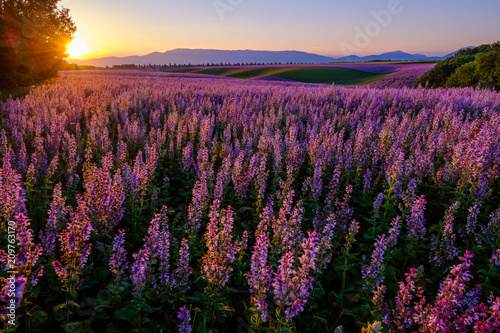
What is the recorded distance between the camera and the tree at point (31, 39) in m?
16.8

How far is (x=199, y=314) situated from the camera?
2797mm

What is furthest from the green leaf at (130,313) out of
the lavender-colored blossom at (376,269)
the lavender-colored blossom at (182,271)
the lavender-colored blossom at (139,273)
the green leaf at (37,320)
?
the lavender-colored blossom at (376,269)

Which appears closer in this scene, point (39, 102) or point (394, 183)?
point (394, 183)

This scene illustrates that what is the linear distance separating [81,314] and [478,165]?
5662 millimetres

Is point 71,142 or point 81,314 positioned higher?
point 71,142

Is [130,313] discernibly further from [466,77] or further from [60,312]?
[466,77]

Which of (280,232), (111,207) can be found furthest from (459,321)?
(111,207)

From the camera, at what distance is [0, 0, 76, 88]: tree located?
55.1ft

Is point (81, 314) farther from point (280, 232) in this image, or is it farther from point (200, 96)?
point (200, 96)

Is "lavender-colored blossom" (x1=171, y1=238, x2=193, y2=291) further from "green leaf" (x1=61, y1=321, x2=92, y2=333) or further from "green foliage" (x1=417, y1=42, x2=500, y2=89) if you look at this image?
"green foliage" (x1=417, y1=42, x2=500, y2=89)

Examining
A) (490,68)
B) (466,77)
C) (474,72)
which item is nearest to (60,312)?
(490,68)

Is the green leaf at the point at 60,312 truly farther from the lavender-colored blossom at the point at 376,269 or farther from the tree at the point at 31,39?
the tree at the point at 31,39

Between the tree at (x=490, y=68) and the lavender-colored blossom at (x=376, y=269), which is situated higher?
the tree at (x=490, y=68)

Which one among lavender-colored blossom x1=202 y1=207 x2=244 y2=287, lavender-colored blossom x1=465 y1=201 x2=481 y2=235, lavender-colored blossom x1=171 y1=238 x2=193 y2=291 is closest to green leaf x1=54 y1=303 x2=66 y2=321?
lavender-colored blossom x1=171 y1=238 x2=193 y2=291
